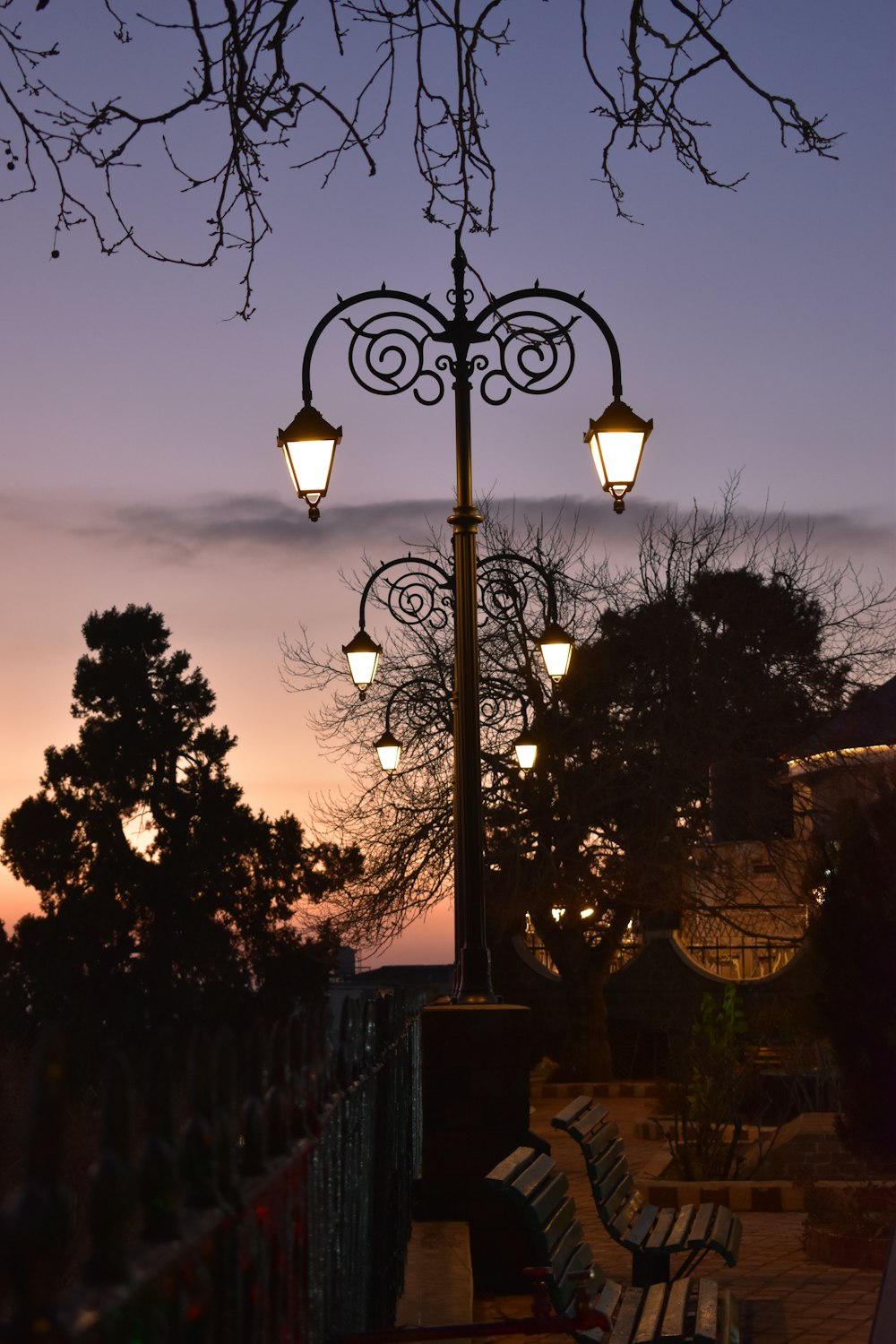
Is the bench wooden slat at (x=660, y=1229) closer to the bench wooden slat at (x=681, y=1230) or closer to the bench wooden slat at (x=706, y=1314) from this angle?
the bench wooden slat at (x=681, y=1230)

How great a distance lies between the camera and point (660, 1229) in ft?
23.9

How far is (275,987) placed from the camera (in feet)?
168

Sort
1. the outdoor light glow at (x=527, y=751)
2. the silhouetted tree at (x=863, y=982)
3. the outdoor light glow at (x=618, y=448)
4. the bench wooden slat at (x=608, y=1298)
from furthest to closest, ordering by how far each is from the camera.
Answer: the outdoor light glow at (x=527, y=751), the silhouetted tree at (x=863, y=982), the outdoor light glow at (x=618, y=448), the bench wooden slat at (x=608, y=1298)

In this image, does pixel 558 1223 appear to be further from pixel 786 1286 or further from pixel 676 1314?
pixel 786 1286

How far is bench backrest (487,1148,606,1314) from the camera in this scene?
5.28m

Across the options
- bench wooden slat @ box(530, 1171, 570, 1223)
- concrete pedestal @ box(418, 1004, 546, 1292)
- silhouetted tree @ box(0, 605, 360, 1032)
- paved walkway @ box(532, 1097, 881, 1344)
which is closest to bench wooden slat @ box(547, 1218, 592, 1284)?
bench wooden slat @ box(530, 1171, 570, 1223)

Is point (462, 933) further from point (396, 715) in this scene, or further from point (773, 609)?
Result: point (773, 609)

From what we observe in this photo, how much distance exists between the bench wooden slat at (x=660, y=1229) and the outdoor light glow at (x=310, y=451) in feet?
14.1

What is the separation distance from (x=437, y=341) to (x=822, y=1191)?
624cm

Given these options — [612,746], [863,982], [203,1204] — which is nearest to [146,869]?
[612,746]

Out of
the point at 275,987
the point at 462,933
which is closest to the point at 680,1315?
the point at 462,933

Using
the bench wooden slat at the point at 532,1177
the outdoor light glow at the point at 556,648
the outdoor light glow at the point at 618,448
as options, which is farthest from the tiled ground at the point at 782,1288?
the outdoor light glow at the point at 556,648

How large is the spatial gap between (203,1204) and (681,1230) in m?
6.03

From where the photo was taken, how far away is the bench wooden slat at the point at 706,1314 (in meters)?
5.10
